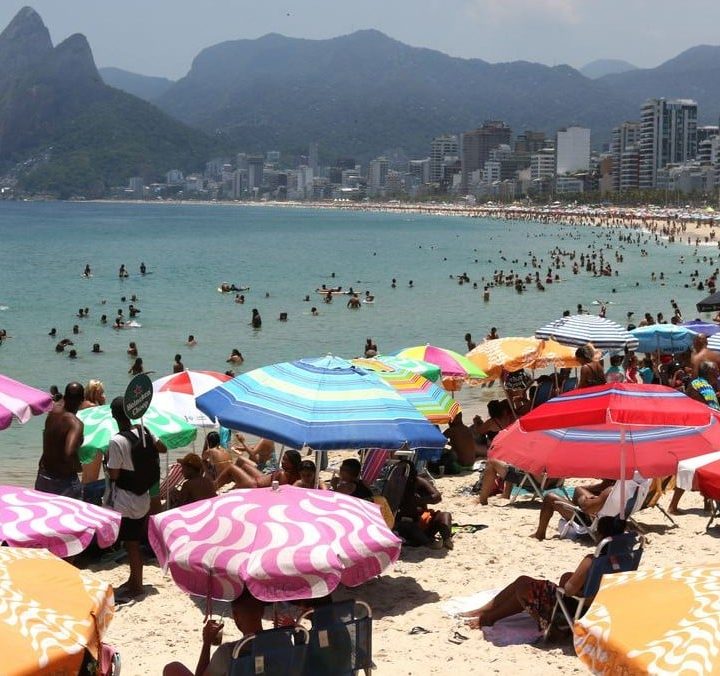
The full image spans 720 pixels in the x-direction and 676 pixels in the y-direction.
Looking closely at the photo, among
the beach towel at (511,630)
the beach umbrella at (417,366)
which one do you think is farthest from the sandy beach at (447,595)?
the beach umbrella at (417,366)

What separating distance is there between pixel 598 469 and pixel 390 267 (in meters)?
56.5

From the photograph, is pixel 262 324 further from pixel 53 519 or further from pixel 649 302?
pixel 53 519

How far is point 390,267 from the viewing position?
63.4 m

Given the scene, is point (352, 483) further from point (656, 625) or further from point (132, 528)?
point (656, 625)

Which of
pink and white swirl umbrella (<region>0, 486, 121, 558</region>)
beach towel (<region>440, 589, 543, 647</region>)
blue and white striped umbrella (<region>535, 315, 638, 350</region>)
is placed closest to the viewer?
pink and white swirl umbrella (<region>0, 486, 121, 558</region>)

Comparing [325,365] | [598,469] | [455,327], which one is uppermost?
[325,365]

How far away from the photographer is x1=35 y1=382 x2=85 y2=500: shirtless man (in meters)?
7.43

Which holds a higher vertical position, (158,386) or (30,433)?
(158,386)

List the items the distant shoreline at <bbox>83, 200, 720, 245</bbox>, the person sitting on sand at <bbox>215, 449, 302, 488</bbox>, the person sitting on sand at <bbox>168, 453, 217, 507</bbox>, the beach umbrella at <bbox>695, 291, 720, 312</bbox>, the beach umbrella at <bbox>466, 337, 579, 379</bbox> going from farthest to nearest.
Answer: the distant shoreline at <bbox>83, 200, 720, 245</bbox> < the beach umbrella at <bbox>695, 291, 720, 312</bbox> < the beach umbrella at <bbox>466, 337, 579, 379</bbox> < the person sitting on sand at <bbox>215, 449, 302, 488</bbox> < the person sitting on sand at <bbox>168, 453, 217, 507</bbox>

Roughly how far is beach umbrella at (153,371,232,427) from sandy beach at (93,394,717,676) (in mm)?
2178

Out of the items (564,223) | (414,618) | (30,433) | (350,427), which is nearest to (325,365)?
(350,427)

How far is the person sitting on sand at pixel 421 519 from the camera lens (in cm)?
819

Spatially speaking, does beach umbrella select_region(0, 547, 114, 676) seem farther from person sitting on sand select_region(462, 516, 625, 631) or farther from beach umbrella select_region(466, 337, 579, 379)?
beach umbrella select_region(466, 337, 579, 379)

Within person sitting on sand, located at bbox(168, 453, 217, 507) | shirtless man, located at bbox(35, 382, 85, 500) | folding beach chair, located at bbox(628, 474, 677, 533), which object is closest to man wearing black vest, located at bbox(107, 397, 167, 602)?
shirtless man, located at bbox(35, 382, 85, 500)
